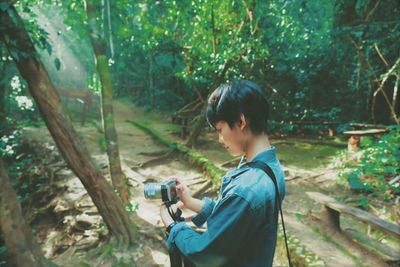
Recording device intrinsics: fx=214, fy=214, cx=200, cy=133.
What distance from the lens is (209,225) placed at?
3.16 feet

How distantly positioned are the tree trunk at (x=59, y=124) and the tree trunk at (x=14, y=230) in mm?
702

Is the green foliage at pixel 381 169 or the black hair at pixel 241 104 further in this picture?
the green foliage at pixel 381 169

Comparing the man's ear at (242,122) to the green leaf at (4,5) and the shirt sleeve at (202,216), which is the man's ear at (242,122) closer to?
the shirt sleeve at (202,216)

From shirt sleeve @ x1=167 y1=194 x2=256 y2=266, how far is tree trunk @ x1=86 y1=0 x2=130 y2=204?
362cm

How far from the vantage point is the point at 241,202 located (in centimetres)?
92

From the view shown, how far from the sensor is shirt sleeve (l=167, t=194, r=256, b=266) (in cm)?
91

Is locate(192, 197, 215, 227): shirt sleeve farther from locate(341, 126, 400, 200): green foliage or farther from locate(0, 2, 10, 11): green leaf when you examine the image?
locate(341, 126, 400, 200): green foliage

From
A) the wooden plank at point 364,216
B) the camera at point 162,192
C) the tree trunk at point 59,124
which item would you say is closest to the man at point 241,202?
the camera at point 162,192

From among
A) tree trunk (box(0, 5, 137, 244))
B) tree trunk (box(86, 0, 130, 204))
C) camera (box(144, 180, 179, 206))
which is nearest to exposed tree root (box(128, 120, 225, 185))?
tree trunk (box(86, 0, 130, 204))

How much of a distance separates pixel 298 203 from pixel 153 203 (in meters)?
3.46

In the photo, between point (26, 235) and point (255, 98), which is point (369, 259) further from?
point (26, 235)

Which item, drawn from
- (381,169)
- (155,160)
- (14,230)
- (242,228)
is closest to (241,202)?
(242,228)

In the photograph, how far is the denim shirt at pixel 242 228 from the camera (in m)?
0.92

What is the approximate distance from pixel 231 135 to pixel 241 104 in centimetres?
19
